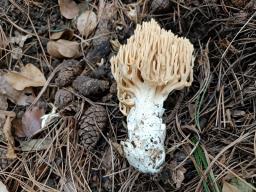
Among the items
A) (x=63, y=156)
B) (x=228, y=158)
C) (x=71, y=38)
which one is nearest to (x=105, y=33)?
(x=71, y=38)

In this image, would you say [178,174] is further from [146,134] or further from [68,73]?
[68,73]

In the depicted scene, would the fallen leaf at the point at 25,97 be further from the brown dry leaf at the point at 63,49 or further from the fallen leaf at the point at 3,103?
the brown dry leaf at the point at 63,49

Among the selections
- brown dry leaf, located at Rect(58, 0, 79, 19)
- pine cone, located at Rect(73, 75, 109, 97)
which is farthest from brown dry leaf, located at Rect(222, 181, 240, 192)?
brown dry leaf, located at Rect(58, 0, 79, 19)

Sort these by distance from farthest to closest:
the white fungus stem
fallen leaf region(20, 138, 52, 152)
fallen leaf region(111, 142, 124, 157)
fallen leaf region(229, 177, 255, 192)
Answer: fallen leaf region(20, 138, 52, 152) → fallen leaf region(111, 142, 124, 157) → the white fungus stem → fallen leaf region(229, 177, 255, 192)

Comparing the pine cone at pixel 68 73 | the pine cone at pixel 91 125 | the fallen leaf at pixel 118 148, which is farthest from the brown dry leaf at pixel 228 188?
the pine cone at pixel 68 73

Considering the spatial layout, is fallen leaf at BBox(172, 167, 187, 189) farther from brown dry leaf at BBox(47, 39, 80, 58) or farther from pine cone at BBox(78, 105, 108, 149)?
brown dry leaf at BBox(47, 39, 80, 58)

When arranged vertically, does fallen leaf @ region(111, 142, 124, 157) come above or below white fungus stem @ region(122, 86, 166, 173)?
below

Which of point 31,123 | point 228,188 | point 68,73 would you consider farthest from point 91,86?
point 228,188
